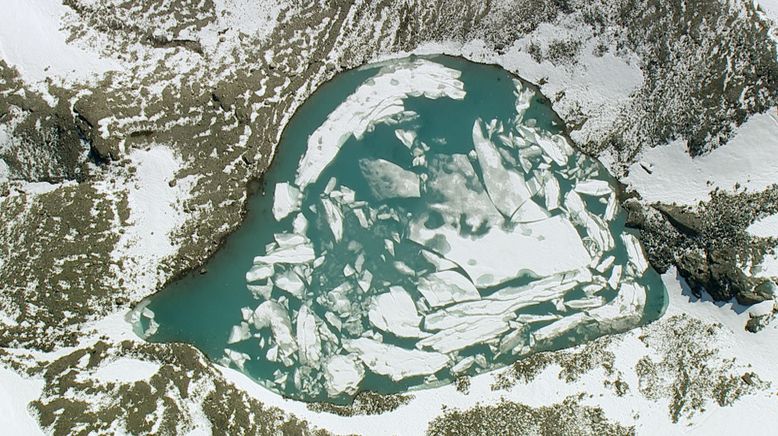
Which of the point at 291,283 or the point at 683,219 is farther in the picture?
the point at 291,283

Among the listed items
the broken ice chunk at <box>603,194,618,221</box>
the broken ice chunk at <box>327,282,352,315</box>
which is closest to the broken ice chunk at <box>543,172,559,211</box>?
the broken ice chunk at <box>603,194,618,221</box>

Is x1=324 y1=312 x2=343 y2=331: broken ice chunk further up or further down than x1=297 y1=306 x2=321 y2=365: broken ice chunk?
further up

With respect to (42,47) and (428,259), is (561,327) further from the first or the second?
(42,47)

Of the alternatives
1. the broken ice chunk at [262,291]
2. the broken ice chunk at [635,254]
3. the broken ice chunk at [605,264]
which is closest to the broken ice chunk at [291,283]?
the broken ice chunk at [262,291]

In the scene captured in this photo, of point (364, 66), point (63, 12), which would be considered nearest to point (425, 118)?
point (364, 66)

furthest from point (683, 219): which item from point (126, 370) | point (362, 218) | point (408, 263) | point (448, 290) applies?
point (126, 370)

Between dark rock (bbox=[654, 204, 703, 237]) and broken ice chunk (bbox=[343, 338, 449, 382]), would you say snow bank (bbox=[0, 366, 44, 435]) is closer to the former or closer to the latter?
broken ice chunk (bbox=[343, 338, 449, 382])
